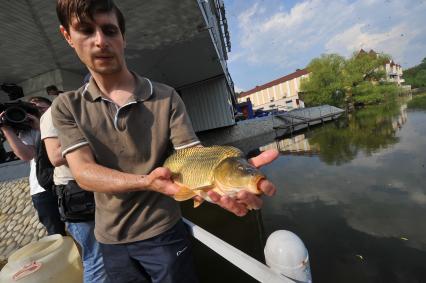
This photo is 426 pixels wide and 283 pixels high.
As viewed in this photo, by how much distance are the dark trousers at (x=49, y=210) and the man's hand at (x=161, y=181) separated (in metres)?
2.75

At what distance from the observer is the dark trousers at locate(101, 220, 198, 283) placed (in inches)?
65.9

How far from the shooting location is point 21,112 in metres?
3.33

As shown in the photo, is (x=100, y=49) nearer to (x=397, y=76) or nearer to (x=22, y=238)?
(x=22, y=238)

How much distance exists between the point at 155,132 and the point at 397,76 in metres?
134

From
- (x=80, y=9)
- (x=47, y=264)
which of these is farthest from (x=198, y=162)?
(x=47, y=264)

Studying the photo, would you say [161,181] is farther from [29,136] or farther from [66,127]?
[29,136]

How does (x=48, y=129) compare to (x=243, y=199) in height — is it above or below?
above

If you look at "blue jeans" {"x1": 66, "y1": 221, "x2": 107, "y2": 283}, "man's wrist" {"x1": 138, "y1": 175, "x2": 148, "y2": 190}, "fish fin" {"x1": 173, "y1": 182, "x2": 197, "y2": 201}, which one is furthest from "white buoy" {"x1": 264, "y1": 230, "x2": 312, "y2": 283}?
"blue jeans" {"x1": 66, "y1": 221, "x2": 107, "y2": 283}

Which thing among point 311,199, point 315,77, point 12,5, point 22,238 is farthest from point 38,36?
point 315,77

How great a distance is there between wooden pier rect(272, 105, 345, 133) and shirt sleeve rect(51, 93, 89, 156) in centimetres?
2276

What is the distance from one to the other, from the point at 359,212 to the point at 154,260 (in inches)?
239

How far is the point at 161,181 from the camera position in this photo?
1287 millimetres

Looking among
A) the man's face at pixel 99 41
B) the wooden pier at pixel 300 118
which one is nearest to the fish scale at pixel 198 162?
the man's face at pixel 99 41

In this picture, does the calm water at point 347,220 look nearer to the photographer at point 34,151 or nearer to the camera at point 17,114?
the photographer at point 34,151
